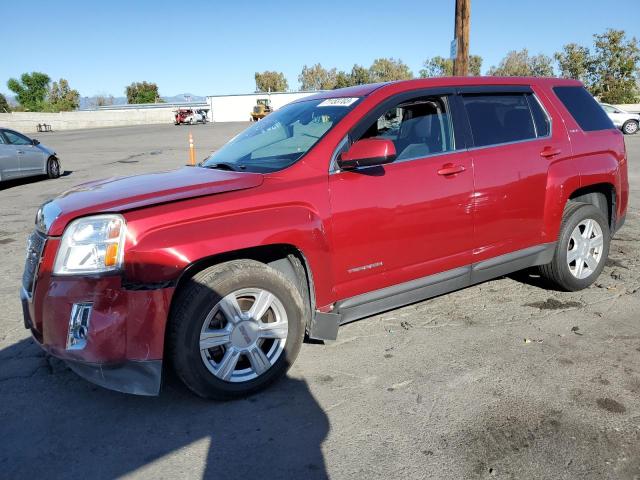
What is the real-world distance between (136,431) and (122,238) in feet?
3.52

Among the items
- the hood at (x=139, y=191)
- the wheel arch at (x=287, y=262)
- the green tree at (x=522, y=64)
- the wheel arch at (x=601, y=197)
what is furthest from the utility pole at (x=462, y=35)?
the green tree at (x=522, y=64)

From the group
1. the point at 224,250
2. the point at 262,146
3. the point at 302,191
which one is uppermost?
the point at 262,146

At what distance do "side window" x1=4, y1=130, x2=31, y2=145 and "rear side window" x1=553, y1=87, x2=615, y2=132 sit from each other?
41.2 feet

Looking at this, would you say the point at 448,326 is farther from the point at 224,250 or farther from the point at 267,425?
the point at 224,250

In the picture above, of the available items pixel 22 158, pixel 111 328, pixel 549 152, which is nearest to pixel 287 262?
pixel 111 328

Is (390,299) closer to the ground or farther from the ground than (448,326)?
farther from the ground

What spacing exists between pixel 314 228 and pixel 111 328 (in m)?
1.26

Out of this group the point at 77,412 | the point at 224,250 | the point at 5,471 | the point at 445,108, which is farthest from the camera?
the point at 445,108

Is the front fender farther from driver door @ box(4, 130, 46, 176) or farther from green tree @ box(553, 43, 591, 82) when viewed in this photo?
green tree @ box(553, 43, 591, 82)

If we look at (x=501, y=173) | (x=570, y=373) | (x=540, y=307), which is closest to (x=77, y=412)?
(x=570, y=373)

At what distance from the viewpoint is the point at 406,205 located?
3.51 m

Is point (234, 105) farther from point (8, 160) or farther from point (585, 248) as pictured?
point (585, 248)

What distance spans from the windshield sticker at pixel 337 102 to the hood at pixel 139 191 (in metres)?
0.90

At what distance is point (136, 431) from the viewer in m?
2.87
